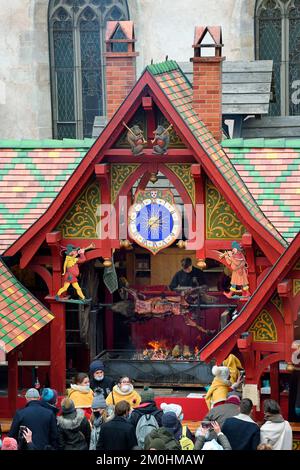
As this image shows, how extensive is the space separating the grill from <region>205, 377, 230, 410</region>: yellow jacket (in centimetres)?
244

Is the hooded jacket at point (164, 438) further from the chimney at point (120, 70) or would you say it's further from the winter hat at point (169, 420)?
the chimney at point (120, 70)

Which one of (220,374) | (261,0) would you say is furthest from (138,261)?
(261,0)

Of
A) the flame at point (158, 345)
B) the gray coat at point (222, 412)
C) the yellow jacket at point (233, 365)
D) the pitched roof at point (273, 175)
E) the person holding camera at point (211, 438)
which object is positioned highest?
the pitched roof at point (273, 175)

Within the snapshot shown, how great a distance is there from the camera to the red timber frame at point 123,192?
29.9m

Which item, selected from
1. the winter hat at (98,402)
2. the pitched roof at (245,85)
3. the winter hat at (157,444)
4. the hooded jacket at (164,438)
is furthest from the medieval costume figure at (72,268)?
the winter hat at (157,444)

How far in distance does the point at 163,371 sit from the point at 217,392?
2.84m

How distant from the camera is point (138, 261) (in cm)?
3262

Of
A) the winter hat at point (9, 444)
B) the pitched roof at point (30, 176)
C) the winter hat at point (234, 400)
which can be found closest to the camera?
the winter hat at point (9, 444)

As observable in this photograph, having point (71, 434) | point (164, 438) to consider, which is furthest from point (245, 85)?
point (164, 438)

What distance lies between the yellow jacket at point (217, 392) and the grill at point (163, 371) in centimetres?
244

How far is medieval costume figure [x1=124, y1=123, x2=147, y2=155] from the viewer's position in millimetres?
30156

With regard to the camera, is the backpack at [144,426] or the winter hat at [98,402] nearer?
the backpack at [144,426]

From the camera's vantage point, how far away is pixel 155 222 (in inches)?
1206

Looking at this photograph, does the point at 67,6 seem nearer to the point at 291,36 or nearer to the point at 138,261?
the point at 291,36
